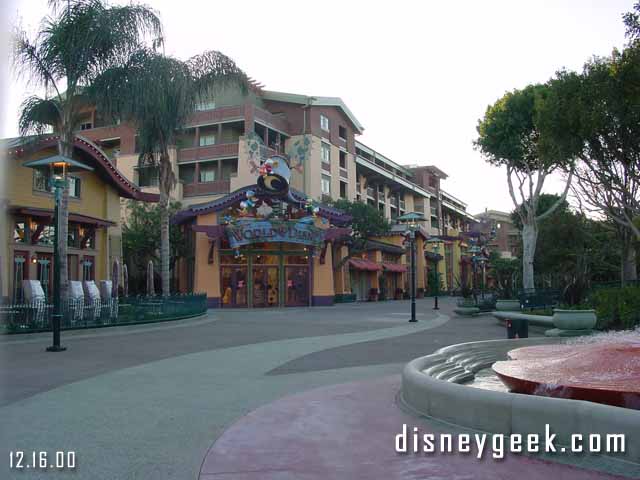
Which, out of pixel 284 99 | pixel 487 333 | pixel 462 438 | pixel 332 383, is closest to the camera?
pixel 462 438

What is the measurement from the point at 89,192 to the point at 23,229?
4.10 metres

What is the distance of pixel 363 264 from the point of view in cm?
4647

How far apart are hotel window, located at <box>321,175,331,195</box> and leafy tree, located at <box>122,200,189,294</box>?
13.6 meters

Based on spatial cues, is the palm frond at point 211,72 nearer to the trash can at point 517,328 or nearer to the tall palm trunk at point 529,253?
the tall palm trunk at point 529,253

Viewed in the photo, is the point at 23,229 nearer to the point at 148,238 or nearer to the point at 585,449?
the point at 148,238

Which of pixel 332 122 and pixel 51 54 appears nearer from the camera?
pixel 51 54

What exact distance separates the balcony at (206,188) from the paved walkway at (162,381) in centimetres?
2781

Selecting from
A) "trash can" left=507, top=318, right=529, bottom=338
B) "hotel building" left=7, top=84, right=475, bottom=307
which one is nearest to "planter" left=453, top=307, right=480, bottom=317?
"hotel building" left=7, top=84, right=475, bottom=307

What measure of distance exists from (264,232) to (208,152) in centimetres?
1571

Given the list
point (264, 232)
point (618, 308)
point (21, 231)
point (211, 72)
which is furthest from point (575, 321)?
point (264, 232)

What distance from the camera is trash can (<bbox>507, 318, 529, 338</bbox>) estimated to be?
1215 cm

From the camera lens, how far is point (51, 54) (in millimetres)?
18094

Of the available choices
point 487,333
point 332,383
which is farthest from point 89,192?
point 332,383

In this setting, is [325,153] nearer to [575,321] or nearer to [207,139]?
[207,139]
